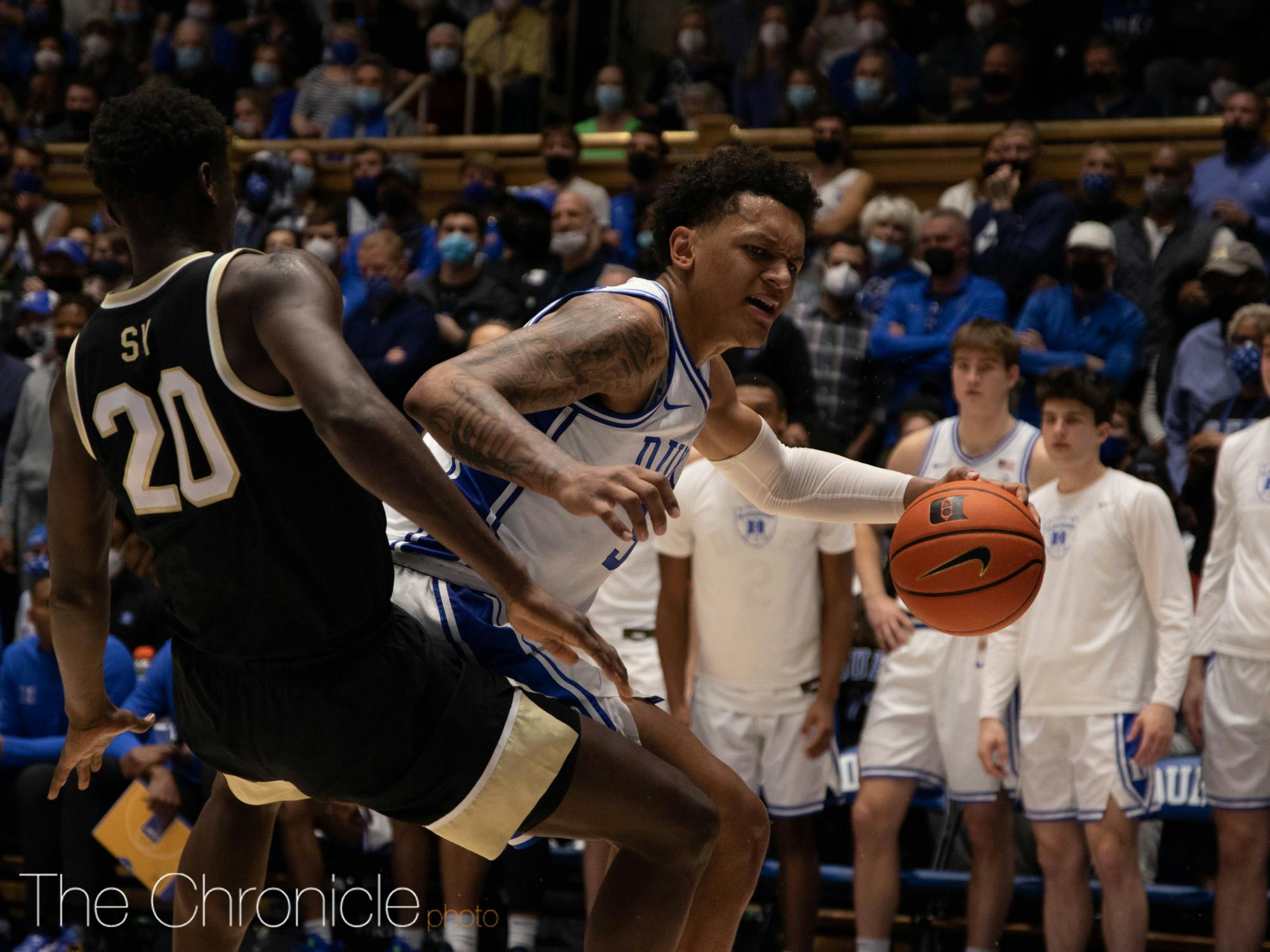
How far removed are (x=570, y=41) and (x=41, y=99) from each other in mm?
4873

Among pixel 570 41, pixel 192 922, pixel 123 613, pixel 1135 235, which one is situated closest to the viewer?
pixel 192 922

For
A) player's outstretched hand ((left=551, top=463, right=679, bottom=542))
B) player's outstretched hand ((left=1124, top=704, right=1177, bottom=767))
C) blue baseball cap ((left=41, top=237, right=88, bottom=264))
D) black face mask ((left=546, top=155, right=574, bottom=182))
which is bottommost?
player's outstretched hand ((left=1124, top=704, right=1177, bottom=767))

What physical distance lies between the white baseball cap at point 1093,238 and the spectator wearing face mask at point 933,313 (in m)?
0.45

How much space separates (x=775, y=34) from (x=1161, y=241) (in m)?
3.63

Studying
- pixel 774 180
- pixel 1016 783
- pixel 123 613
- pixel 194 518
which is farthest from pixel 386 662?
pixel 123 613

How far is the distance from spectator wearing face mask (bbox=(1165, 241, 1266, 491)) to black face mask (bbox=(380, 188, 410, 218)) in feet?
16.8

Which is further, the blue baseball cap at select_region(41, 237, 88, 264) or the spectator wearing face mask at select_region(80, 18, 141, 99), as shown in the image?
the spectator wearing face mask at select_region(80, 18, 141, 99)

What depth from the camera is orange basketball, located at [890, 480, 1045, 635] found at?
3627 millimetres

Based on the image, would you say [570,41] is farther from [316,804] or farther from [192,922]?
[192,922]

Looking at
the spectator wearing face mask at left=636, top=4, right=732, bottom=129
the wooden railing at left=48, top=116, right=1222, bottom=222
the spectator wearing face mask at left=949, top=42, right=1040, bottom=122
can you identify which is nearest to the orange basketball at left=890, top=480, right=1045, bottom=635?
the wooden railing at left=48, top=116, right=1222, bottom=222

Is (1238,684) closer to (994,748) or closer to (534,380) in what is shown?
(994,748)

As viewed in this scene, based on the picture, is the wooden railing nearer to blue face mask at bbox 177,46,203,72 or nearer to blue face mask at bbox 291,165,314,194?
blue face mask at bbox 291,165,314,194

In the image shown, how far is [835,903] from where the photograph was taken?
601 cm

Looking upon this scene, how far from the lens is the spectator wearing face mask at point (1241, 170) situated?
7.50 meters
